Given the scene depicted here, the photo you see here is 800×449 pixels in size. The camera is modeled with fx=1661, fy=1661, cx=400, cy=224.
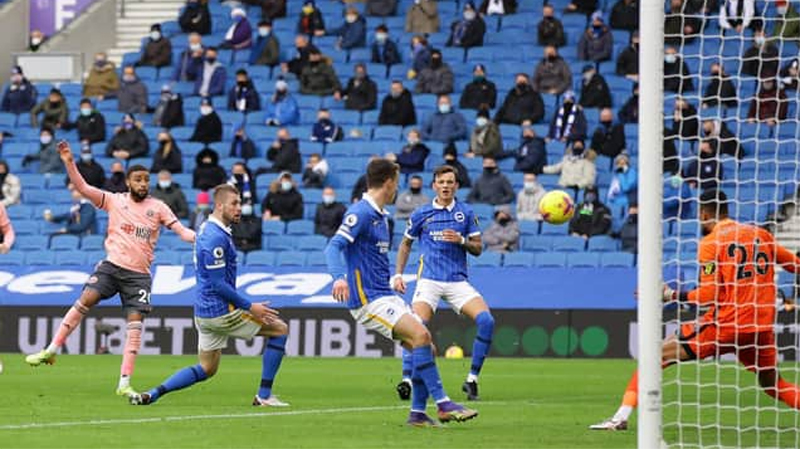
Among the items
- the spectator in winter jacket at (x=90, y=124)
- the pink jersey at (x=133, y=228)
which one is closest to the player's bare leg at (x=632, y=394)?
the pink jersey at (x=133, y=228)


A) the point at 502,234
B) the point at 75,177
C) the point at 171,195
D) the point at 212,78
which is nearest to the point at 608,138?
the point at 502,234

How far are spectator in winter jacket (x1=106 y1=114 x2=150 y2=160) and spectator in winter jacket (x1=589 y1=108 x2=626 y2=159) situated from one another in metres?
8.41

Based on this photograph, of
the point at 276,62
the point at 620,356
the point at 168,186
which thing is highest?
the point at 276,62

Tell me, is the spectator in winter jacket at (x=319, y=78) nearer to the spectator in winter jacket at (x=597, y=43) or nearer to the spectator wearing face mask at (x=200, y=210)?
the spectator wearing face mask at (x=200, y=210)

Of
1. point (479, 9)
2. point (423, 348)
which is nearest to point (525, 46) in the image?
point (479, 9)

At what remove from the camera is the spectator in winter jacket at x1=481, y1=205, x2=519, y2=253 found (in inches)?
1052

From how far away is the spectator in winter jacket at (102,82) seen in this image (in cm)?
3325

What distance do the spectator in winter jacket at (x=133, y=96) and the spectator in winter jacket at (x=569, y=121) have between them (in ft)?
27.9

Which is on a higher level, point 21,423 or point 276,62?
point 276,62

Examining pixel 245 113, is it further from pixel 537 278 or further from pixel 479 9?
pixel 537 278

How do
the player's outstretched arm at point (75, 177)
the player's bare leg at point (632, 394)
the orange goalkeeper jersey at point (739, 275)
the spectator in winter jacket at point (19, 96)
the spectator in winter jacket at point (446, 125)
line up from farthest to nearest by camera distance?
1. the spectator in winter jacket at point (19, 96)
2. the spectator in winter jacket at point (446, 125)
3. the player's outstretched arm at point (75, 177)
4. the orange goalkeeper jersey at point (739, 275)
5. the player's bare leg at point (632, 394)

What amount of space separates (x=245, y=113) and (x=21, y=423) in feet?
64.1

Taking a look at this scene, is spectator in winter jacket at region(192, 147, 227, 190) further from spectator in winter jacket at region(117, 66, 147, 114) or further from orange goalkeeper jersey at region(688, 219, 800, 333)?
orange goalkeeper jersey at region(688, 219, 800, 333)

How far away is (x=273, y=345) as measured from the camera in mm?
14406
